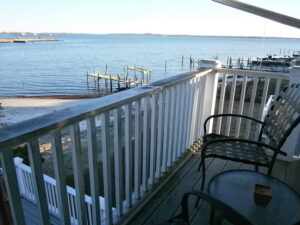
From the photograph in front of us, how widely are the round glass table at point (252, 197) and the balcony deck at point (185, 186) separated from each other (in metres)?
0.43

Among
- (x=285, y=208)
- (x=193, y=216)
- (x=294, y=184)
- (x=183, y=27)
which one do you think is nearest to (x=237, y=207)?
(x=285, y=208)

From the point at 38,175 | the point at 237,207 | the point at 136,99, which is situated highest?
the point at 136,99

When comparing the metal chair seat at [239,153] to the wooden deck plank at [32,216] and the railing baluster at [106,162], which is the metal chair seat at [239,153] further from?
the wooden deck plank at [32,216]

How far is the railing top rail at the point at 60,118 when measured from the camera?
31.4 inches

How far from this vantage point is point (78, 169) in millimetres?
1176

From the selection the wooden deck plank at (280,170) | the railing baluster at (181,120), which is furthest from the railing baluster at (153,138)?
the wooden deck plank at (280,170)

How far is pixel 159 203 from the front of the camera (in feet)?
6.33

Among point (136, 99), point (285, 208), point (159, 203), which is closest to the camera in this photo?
point (285, 208)

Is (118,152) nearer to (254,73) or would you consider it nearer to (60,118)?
(60,118)

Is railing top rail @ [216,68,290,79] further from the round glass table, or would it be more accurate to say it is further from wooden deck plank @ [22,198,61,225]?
wooden deck plank @ [22,198,61,225]

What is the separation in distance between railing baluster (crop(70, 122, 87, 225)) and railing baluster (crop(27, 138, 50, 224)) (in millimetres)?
201

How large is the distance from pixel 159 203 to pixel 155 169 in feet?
1.17

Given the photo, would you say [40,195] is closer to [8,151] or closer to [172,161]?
[8,151]

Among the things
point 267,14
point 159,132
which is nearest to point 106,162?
point 159,132
